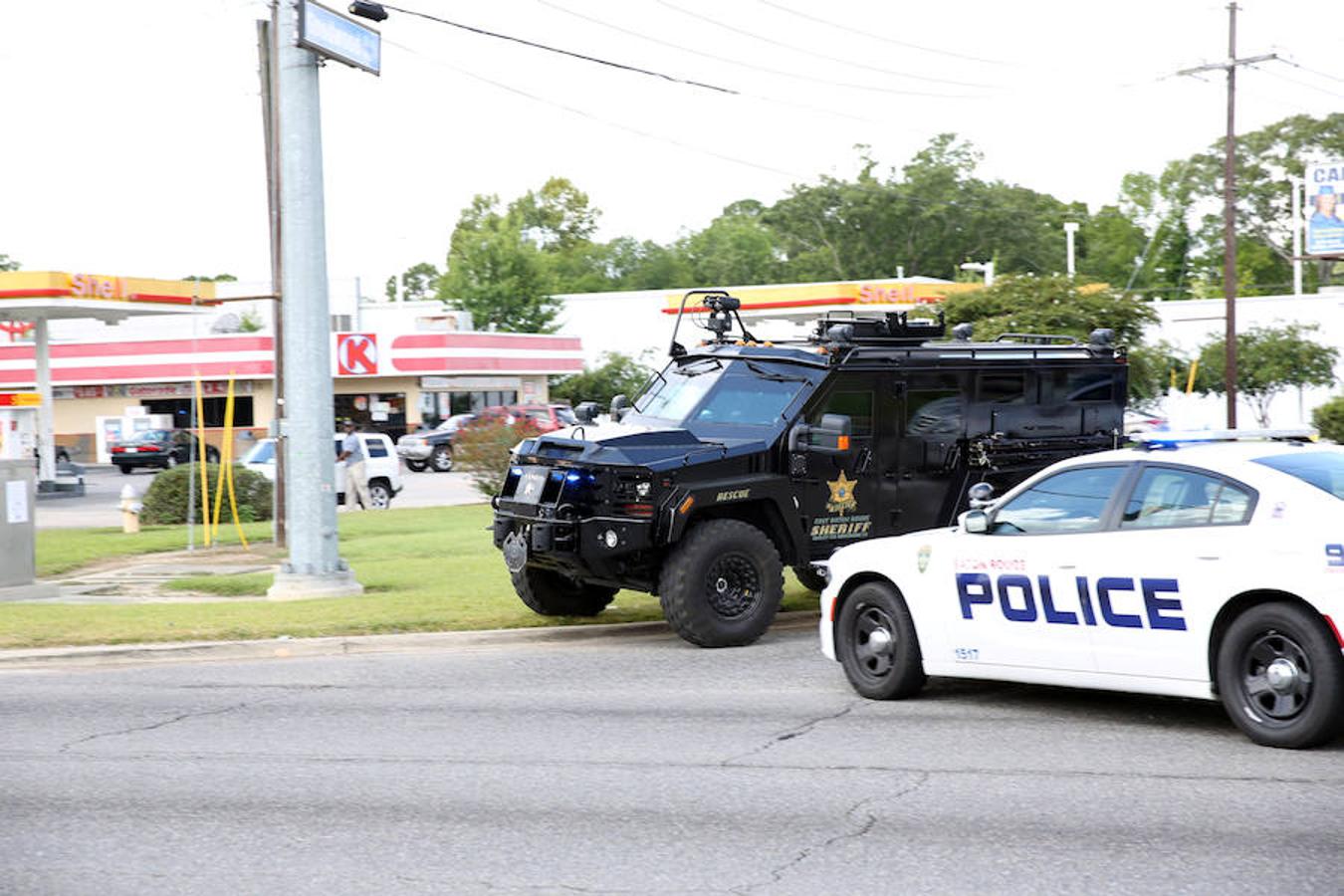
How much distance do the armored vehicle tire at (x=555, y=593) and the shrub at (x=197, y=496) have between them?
14.1m

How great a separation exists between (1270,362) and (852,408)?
133 feet

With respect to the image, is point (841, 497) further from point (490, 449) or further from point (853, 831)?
point (490, 449)

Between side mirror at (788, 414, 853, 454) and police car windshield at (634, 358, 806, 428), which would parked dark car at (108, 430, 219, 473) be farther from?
side mirror at (788, 414, 853, 454)

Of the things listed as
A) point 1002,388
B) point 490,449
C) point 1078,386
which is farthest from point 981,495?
point 490,449

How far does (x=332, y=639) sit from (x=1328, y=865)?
29.1 ft

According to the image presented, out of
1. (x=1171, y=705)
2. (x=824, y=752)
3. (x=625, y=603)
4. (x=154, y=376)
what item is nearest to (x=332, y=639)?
(x=625, y=603)

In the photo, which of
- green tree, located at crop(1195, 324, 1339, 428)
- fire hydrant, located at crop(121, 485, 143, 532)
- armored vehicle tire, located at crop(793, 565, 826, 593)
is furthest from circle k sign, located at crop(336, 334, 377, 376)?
armored vehicle tire, located at crop(793, 565, 826, 593)

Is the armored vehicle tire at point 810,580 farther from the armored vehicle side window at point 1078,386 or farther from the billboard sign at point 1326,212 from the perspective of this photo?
the billboard sign at point 1326,212

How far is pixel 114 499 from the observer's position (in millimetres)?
39031

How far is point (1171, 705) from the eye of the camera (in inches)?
375

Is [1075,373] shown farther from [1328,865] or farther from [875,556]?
[1328,865]

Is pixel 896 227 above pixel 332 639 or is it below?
above

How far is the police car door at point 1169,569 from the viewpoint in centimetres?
824

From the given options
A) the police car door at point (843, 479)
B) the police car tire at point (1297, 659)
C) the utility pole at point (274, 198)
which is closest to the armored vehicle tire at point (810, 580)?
the police car door at point (843, 479)
